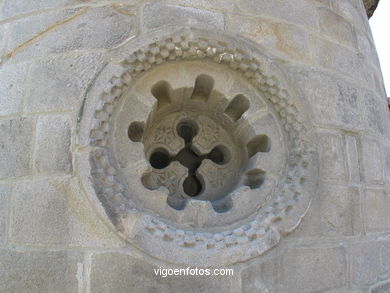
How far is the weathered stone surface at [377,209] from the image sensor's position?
1.97 metres

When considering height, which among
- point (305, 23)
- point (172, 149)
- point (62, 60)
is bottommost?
point (172, 149)

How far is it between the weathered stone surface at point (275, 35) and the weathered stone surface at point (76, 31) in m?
0.56

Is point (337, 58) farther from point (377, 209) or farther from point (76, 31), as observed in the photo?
point (76, 31)

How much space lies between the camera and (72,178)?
156cm

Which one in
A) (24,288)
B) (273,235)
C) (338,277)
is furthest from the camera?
(338,277)

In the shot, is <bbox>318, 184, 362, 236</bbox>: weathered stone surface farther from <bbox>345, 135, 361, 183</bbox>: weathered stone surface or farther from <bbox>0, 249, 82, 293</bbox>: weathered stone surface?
<bbox>0, 249, 82, 293</bbox>: weathered stone surface

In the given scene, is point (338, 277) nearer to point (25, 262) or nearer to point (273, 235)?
point (273, 235)

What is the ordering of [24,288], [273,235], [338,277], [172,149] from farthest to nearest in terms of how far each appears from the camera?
[172,149]
[338,277]
[273,235]
[24,288]

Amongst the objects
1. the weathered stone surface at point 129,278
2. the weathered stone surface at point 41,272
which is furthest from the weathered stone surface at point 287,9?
the weathered stone surface at point 41,272

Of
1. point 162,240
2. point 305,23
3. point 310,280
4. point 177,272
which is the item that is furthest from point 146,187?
point 305,23

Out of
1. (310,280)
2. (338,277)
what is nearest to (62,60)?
(310,280)

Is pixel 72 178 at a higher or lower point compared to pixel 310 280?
higher

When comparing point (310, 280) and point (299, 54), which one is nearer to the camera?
point (310, 280)

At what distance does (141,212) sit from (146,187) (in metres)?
0.19
